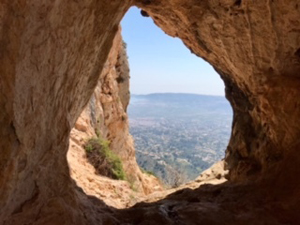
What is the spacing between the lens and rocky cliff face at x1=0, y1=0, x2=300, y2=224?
287 centimetres

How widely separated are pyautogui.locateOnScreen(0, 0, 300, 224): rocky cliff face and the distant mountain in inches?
1574

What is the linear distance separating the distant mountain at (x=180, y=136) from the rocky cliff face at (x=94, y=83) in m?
40.0

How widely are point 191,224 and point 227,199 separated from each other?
123cm

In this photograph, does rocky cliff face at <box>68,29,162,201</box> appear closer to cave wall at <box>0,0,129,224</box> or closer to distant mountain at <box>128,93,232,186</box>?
cave wall at <box>0,0,129,224</box>

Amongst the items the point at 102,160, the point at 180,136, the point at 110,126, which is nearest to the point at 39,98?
the point at 102,160

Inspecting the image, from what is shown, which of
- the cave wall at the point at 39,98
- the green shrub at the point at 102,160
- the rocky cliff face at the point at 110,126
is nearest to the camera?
the cave wall at the point at 39,98

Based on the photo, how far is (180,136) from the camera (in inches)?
4523

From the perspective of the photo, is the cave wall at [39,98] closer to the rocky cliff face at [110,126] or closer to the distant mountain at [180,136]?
the rocky cliff face at [110,126]

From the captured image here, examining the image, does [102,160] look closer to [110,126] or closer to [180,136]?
[110,126]

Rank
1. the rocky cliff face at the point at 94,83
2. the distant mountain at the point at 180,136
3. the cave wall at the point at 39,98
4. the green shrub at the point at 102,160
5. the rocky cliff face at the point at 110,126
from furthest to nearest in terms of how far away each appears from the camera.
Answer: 1. the distant mountain at the point at 180,136
2. the green shrub at the point at 102,160
3. the rocky cliff face at the point at 110,126
4. the rocky cliff face at the point at 94,83
5. the cave wall at the point at 39,98

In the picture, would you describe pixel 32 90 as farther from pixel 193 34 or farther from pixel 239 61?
pixel 193 34

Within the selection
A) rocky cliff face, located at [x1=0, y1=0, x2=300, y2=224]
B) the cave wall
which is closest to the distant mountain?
rocky cliff face, located at [x1=0, y1=0, x2=300, y2=224]

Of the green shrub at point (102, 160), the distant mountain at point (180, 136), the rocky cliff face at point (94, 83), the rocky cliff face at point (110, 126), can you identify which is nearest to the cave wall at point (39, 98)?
the rocky cliff face at point (94, 83)

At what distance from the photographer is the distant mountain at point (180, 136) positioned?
2603 inches
